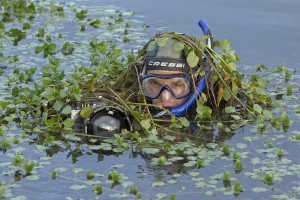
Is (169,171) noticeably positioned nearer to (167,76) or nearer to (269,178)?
(269,178)

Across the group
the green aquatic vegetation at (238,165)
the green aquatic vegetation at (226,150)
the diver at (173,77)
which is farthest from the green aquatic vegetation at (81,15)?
A: the green aquatic vegetation at (238,165)

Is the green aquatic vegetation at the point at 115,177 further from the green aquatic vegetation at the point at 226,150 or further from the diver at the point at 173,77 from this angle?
the diver at the point at 173,77

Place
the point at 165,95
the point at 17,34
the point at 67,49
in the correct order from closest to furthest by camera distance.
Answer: the point at 165,95 < the point at 67,49 < the point at 17,34

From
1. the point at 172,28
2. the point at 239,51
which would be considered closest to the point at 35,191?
the point at 239,51

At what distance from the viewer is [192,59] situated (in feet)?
21.8

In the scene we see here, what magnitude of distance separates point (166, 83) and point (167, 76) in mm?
83

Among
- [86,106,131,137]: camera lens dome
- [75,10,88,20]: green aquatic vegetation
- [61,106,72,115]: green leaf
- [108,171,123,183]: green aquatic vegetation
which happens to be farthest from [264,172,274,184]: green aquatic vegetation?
[75,10,88,20]: green aquatic vegetation

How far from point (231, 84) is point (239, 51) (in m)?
2.68

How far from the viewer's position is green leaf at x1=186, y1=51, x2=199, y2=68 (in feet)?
21.7

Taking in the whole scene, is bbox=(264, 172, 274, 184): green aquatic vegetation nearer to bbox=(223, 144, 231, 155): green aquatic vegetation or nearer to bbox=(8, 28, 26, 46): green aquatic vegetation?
bbox=(223, 144, 231, 155): green aquatic vegetation

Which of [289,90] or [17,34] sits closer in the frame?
[289,90]

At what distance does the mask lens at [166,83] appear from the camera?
6941mm

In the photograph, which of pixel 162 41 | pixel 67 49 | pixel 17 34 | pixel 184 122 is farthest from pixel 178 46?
pixel 17 34

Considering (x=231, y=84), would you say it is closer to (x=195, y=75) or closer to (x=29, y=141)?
(x=195, y=75)
